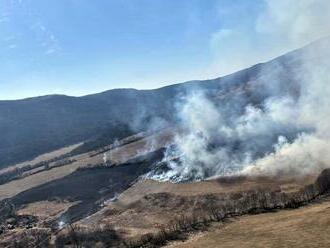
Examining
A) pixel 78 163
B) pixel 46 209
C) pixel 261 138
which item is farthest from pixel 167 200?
pixel 78 163

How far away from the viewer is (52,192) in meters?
98.6

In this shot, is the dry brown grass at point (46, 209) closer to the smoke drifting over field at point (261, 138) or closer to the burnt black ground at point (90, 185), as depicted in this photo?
Result: the burnt black ground at point (90, 185)

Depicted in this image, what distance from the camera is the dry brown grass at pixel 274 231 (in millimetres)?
39000

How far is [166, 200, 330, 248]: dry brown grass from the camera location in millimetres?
39000

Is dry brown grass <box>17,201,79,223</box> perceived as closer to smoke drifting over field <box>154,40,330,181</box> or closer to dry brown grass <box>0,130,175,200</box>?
smoke drifting over field <box>154,40,330,181</box>

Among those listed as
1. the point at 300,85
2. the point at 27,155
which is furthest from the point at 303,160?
the point at 27,155

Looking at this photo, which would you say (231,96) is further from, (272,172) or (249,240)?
(249,240)

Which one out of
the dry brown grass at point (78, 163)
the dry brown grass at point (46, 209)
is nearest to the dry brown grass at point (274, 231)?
the dry brown grass at point (46, 209)

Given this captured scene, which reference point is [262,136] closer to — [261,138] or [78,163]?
[261,138]

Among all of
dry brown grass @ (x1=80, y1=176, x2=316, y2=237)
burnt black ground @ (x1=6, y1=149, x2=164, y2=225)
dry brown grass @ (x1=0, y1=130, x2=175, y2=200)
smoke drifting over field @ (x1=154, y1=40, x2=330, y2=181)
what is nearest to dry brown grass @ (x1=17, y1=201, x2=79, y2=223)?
burnt black ground @ (x1=6, y1=149, x2=164, y2=225)

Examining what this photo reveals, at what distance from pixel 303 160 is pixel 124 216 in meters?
25.5

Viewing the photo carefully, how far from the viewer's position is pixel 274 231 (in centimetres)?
4291

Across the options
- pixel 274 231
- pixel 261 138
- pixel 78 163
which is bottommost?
pixel 274 231

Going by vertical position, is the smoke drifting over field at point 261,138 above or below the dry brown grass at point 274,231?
above
